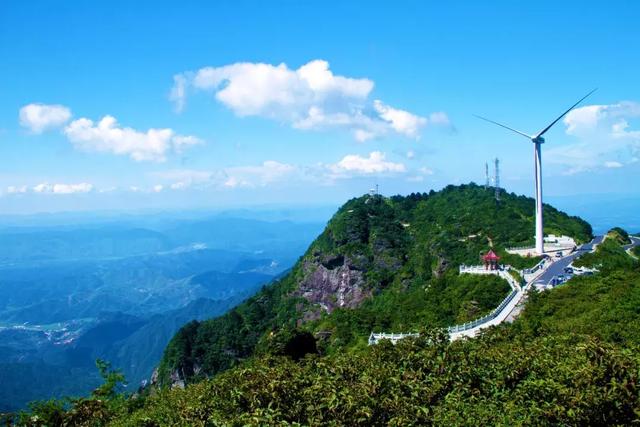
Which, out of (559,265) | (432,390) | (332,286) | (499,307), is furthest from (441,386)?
(332,286)

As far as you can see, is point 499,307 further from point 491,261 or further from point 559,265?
point 559,265

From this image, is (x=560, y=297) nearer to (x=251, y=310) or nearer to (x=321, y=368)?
(x=321, y=368)

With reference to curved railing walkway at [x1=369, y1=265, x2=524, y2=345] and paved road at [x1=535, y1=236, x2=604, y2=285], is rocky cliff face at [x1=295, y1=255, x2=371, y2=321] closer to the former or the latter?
paved road at [x1=535, y1=236, x2=604, y2=285]

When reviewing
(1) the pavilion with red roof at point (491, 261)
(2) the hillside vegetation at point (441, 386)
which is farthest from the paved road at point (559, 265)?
(2) the hillside vegetation at point (441, 386)

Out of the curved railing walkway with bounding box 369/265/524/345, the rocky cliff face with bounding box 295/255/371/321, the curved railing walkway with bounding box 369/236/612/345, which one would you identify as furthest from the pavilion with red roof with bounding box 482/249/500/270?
the rocky cliff face with bounding box 295/255/371/321

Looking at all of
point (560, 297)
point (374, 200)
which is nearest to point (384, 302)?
point (560, 297)

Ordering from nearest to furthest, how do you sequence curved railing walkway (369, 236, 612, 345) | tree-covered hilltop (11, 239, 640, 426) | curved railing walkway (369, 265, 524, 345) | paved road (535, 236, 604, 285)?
tree-covered hilltop (11, 239, 640, 426) < curved railing walkway (369, 265, 524, 345) < curved railing walkway (369, 236, 612, 345) < paved road (535, 236, 604, 285)
